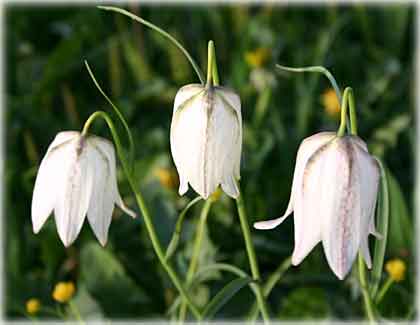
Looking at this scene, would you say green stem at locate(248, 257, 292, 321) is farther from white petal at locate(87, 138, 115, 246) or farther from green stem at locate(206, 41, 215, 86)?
green stem at locate(206, 41, 215, 86)

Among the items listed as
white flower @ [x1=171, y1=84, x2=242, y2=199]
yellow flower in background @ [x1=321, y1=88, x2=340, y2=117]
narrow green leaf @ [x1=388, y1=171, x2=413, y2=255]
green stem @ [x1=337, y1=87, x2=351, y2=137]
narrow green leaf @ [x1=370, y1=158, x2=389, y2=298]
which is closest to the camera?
green stem @ [x1=337, y1=87, x2=351, y2=137]

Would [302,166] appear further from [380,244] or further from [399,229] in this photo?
[399,229]

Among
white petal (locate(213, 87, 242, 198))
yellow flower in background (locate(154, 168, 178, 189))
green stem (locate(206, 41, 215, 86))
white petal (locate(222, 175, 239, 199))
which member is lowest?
yellow flower in background (locate(154, 168, 178, 189))

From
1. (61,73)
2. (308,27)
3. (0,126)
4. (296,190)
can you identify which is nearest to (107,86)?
(61,73)

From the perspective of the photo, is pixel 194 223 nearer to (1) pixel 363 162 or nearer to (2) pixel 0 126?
(2) pixel 0 126

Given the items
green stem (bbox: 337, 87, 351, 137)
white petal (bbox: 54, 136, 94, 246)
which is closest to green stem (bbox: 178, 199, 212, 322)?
white petal (bbox: 54, 136, 94, 246)

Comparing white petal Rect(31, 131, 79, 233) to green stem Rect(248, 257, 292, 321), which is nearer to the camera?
white petal Rect(31, 131, 79, 233)

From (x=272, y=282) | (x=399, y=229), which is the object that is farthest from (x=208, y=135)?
(x=399, y=229)
